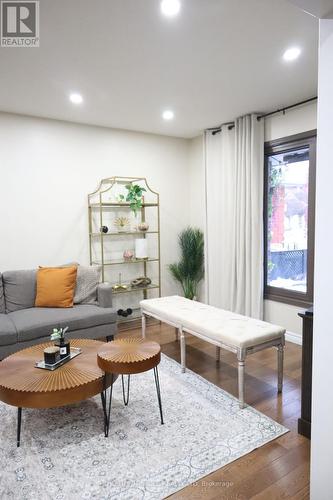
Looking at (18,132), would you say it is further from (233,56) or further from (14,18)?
(233,56)

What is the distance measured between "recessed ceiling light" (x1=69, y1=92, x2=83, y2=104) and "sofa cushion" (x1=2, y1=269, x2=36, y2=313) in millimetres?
1917

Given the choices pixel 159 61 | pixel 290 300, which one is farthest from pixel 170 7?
pixel 290 300

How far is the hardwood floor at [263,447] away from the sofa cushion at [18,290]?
1.59m

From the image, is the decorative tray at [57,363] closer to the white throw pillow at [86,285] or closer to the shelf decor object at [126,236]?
the white throw pillow at [86,285]

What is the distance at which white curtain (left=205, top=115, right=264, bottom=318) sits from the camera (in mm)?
4020

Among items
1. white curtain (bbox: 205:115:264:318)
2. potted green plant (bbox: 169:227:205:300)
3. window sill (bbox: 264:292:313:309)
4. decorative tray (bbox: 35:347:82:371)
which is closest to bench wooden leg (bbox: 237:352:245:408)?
decorative tray (bbox: 35:347:82:371)

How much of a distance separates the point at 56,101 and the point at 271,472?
362 centimetres

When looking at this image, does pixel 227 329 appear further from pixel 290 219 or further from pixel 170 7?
pixel 170 7

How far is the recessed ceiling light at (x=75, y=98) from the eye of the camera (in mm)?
3264

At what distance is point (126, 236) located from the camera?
15.4ft

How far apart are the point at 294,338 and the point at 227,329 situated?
158 centimetres

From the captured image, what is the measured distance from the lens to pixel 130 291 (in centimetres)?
467

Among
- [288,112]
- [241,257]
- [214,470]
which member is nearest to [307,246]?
[241,257]

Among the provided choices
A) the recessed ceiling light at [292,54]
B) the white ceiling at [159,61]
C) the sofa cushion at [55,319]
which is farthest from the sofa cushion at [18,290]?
the recessed ceiling light at [292,54]
